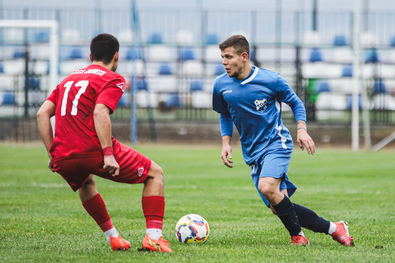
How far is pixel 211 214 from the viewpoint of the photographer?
7.96 meters

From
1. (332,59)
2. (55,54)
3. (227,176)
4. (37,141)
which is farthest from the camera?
(332,59)

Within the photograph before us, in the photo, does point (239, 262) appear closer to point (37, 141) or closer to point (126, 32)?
point (37, 141)

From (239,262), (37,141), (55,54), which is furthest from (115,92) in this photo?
(37,141)

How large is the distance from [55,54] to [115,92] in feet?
46.6

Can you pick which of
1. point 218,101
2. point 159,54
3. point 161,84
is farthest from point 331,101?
point 218,101

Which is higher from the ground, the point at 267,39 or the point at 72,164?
the point at 267,39

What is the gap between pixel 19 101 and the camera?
82.3 ft

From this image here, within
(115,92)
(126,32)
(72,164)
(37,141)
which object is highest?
(126,32)

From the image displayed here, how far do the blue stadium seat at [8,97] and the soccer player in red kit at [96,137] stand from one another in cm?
2087

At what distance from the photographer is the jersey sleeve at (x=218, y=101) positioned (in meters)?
6.16

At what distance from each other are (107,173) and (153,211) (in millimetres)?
484

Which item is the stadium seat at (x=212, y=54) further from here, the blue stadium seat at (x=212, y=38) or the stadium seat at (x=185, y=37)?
the stadium seat at (x=185, y=37)

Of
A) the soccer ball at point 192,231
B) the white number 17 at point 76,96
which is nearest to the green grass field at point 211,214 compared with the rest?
the soccer ball at point 192,231

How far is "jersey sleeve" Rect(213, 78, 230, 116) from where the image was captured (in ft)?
20.2
